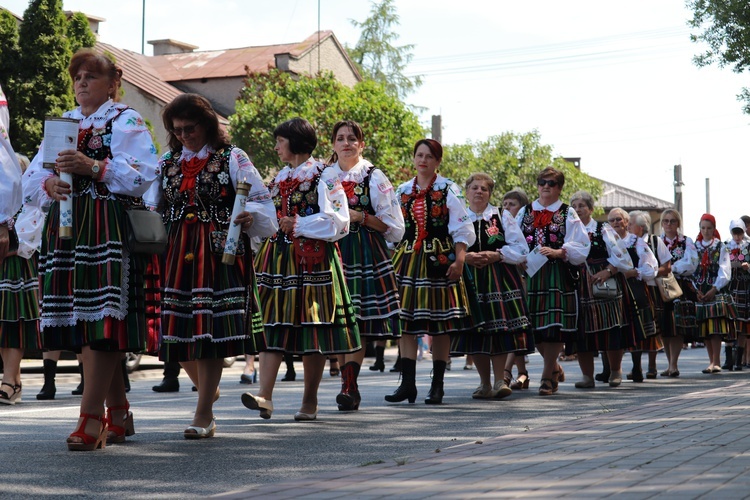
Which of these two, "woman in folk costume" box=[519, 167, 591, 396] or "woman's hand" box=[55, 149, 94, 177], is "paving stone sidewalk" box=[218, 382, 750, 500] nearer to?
"woman's hand" box=[55, 149, 94, 177]

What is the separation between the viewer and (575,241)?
11.6 meters

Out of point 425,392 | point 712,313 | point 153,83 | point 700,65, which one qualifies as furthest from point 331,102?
point 425,392

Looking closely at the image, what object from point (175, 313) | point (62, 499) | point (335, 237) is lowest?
point (62, 499)

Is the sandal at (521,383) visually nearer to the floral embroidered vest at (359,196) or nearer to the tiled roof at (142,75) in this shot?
the floral embroidered vest at (359,196)

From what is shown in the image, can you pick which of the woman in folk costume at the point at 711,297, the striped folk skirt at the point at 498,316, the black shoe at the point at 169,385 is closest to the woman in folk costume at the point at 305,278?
the striped folk skirt at the point at 498,316

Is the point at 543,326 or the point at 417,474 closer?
the point at 417,474

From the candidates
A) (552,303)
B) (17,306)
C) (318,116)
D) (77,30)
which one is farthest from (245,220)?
(318,116)

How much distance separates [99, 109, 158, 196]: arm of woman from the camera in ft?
→ 20.7

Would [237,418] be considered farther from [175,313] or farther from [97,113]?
[97,113]

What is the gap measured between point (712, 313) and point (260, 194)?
10744mm

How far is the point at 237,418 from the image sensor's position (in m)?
8.70

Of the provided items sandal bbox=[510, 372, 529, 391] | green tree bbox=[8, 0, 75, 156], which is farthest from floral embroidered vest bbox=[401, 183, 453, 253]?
green tree bbox=[8, 0, 75, 156]

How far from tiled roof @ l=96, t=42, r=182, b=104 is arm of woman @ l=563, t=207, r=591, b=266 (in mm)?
34345

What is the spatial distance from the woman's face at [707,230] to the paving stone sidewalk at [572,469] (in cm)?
960
